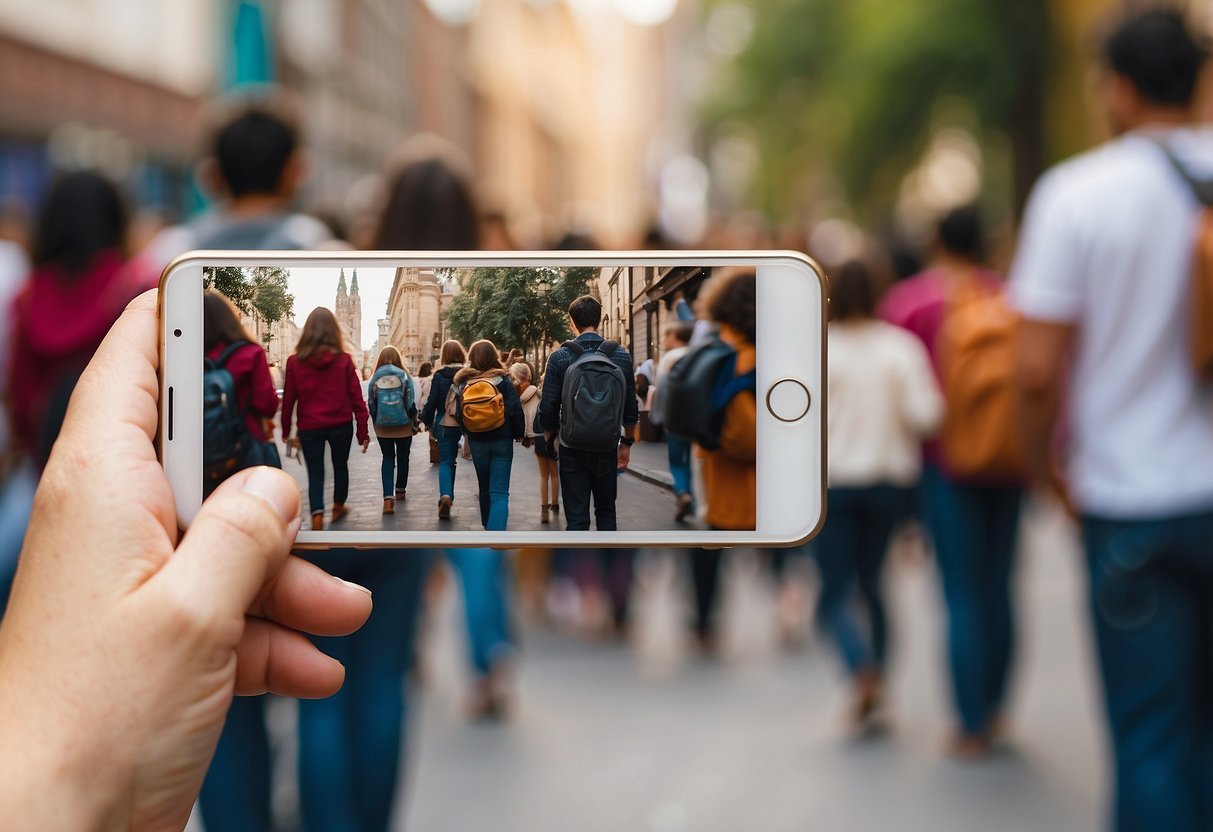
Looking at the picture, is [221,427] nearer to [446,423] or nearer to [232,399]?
[232,399]

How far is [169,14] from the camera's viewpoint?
18547mm

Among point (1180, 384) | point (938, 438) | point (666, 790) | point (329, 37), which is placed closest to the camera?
point (1180, 384)

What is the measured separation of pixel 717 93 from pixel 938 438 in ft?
98.4

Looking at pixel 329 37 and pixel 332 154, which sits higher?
pixel 329 37

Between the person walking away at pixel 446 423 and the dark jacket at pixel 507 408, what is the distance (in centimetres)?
1

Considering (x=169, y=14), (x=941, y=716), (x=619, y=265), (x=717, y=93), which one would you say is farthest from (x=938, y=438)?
(x=717, y=93)

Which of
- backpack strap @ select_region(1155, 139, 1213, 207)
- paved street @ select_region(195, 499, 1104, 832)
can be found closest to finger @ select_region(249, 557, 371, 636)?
backpack strap @ select_region(1155, 139, 1213, 207)

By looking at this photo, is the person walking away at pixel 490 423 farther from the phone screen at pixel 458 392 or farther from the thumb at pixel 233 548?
the thumb at pixel 233 548

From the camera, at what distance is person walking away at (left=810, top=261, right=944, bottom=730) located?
4793mm

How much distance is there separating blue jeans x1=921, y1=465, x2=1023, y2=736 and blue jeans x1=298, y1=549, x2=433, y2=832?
2.39 meters

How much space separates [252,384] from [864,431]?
367 centimetres

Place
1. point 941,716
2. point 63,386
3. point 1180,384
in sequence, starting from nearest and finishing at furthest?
point 1180,384
point 63,386
point 941,716

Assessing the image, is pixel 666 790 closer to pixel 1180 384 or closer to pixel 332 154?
pixel 1180 384

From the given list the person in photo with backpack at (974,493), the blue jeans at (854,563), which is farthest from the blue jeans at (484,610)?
the person in photo with backpack at (974,493)
